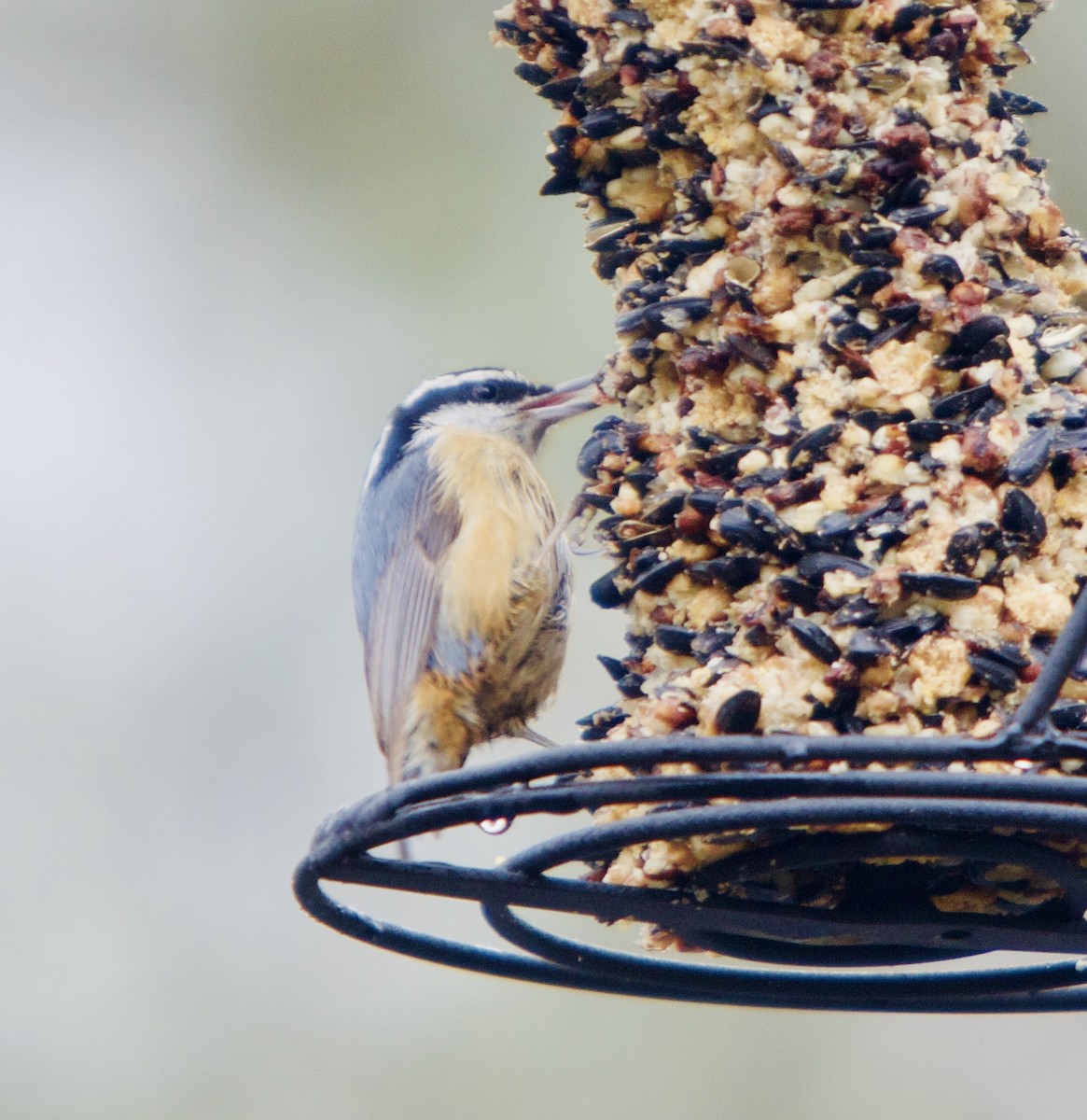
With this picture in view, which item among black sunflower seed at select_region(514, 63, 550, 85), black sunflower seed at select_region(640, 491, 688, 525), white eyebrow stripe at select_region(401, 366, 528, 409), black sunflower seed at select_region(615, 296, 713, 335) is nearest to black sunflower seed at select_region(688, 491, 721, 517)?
black sunflower seed at select_region(640, 491, 688, 525)

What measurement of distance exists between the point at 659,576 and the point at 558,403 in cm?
144

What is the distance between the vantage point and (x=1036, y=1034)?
6.25m

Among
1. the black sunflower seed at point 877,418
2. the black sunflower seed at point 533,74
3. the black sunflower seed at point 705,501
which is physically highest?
the black sunflower seed at point 533,74

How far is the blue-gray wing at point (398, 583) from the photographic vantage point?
11.2 feet

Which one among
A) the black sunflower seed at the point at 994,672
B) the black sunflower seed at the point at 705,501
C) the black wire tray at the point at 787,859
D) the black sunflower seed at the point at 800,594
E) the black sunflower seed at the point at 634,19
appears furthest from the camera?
the black sunflower seed at the point at 634,19

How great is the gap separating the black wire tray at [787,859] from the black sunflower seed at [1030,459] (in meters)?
0.37

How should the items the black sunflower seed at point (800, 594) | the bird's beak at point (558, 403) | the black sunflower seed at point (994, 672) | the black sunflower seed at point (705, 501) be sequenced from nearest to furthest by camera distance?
1. the black sunflower seed at point (994, 672)
2. the black sunflower seed at point (800, 594)
3. the black sunflower seed at point (705, 501)
4. the bird's beak at point (558, 403)

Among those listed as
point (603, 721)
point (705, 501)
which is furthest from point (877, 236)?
point (603, 721)

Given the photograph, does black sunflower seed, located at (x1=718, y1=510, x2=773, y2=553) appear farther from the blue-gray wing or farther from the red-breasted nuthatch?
the blue-gray wing

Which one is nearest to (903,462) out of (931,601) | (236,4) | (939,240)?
(931,601)

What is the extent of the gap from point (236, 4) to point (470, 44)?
39.7 inches

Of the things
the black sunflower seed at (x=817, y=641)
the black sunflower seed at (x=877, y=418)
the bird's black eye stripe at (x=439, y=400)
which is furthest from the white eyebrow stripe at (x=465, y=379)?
the black sunflower seed at (x=817, y=641)

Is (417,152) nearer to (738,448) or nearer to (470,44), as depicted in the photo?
(470,44)

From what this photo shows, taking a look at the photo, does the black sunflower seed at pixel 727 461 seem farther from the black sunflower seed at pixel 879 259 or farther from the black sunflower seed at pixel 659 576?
the black sunflower seed at pixel 879 259
